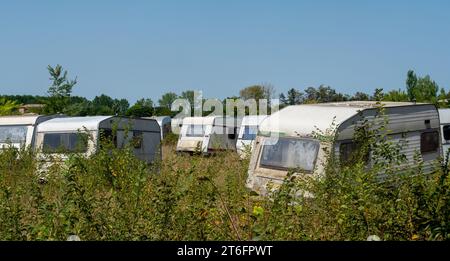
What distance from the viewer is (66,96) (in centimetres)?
3097

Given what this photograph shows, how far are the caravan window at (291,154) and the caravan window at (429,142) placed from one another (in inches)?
144

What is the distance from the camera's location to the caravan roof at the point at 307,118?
11.4m

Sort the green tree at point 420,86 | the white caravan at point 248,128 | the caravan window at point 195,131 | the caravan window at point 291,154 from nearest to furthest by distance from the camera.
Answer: the caravan window at point 291,154
the white caravan at point 248,128
the caravan window at point 195,131
the green tree at point 420,86

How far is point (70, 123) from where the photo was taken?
1856cm

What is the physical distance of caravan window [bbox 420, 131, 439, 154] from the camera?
44.1 feet

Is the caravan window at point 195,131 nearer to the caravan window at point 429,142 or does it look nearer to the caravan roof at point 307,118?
the caravan window at point 429,142

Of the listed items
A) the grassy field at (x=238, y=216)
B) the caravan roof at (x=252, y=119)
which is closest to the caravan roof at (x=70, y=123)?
the caravan roof at (x=252, y=119)

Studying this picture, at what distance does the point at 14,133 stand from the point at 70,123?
134 inches

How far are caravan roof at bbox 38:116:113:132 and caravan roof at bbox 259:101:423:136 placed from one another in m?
7.43

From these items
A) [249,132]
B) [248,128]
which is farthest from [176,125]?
[249,132]

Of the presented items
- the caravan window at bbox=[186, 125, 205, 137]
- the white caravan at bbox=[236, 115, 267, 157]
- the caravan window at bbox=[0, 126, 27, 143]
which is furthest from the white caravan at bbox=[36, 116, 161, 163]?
the caravan window at bbox=[186, 125, 205, 137]

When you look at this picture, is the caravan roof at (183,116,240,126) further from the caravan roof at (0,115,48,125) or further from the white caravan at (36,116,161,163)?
the caravan roof at (0,115,48,125)

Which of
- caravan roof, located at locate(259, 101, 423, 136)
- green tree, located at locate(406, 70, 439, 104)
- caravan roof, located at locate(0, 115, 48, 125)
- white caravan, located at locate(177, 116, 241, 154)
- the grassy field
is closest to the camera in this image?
the grassy field
